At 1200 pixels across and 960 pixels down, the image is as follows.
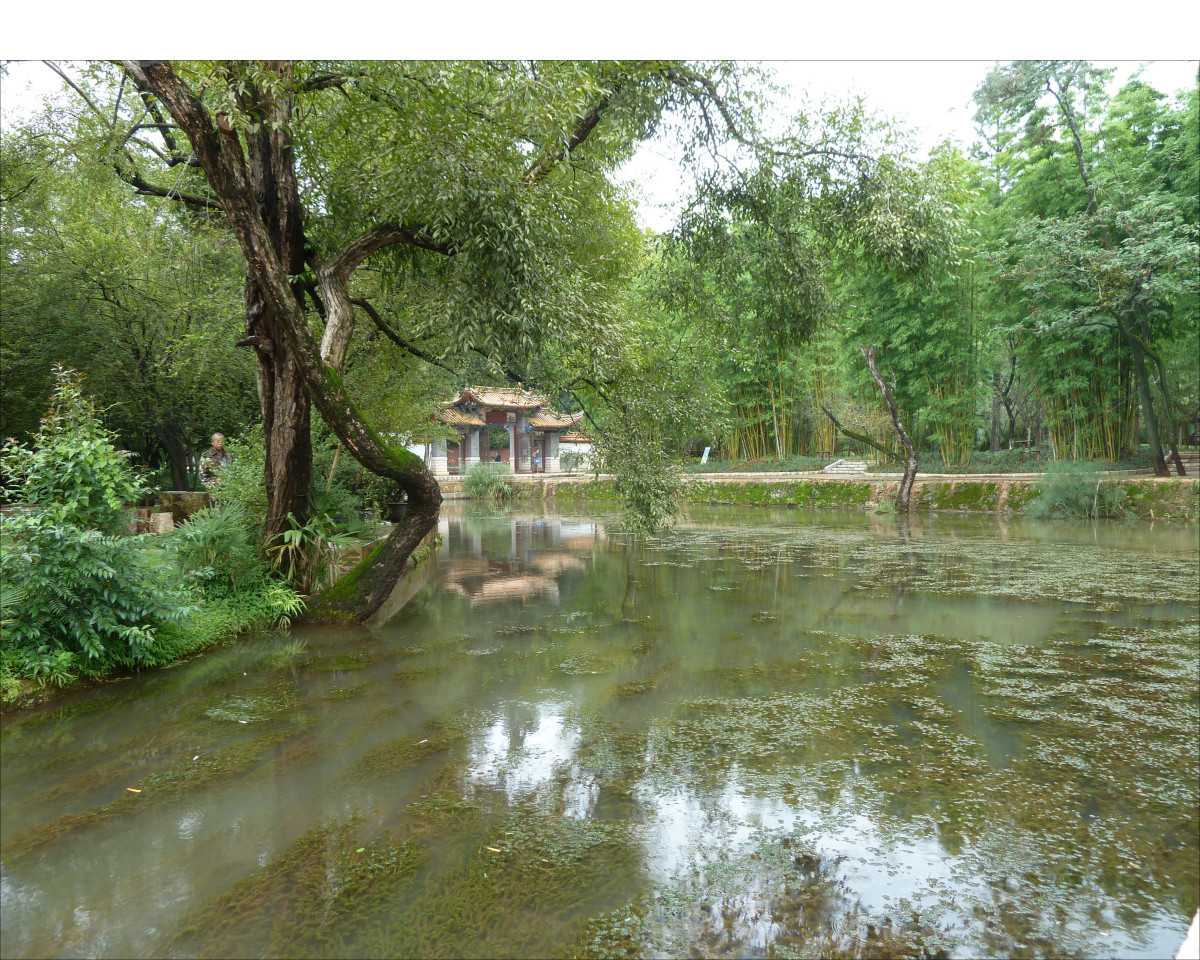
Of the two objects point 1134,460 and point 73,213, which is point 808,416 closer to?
point 1134,460

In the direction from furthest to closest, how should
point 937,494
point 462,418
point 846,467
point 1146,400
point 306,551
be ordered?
point 462,418, point 846,467, point 937,494, point 1146,400, point 306,551

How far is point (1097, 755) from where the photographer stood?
3.22m

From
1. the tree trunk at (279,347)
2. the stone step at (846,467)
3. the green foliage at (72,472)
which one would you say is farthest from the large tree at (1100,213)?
the green foliage at (72,472)

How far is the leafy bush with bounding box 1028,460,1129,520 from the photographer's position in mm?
13078

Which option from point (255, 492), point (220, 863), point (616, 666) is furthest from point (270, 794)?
point (255, 492)

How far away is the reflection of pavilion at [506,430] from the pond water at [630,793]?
21.7 meters

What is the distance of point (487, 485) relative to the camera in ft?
79.2

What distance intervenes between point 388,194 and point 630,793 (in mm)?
4326

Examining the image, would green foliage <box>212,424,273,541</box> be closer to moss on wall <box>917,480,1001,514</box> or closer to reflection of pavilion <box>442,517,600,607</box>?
reflection of pavilion <box>442,517,600,607</box>

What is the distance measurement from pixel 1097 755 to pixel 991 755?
1.50 ft

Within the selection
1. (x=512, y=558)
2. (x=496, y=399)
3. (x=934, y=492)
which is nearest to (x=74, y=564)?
(x=512, y=558)

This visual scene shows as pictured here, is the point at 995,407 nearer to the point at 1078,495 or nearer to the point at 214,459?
the point at 1078,495

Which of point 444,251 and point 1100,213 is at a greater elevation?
point 1100,213

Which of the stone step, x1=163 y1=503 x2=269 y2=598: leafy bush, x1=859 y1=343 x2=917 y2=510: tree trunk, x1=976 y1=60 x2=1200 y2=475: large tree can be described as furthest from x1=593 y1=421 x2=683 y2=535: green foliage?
the stone step
